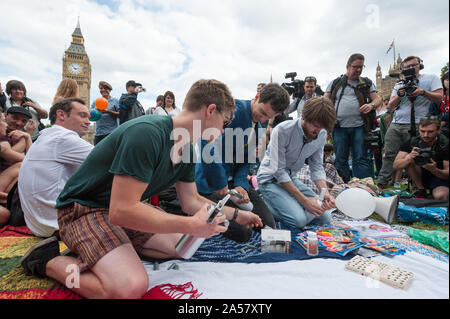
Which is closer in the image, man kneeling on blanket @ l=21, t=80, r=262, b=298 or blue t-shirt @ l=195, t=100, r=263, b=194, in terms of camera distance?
man kneeling on blanket @ l=21, t=80, r=262, b=298

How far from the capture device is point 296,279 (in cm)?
148

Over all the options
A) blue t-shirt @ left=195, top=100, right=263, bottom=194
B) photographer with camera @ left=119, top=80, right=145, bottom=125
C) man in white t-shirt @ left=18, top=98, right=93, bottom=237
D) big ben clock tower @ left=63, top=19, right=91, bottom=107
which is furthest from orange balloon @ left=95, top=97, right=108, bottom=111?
big ben clock tower @ left=63, top=19, right=91, bottom=107

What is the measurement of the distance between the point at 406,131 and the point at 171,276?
1.45 m

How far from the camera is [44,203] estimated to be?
76.8 inches

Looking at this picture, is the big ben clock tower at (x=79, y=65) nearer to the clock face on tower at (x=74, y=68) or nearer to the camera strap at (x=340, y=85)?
the clock face on tower at (x=74, y=68)

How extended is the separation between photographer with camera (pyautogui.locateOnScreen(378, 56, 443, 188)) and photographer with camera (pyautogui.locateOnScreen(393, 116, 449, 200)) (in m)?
0.11

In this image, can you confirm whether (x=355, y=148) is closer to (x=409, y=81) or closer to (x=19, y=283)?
(x=409, y=81)

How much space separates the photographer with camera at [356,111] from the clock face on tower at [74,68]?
233 ft

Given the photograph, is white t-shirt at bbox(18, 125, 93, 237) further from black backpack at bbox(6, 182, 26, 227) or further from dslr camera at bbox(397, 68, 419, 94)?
dslr camera at bbox(397, 68, 419, 94)

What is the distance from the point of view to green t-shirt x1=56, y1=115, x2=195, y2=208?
110cm

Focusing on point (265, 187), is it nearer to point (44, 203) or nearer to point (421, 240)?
point (421, 240)

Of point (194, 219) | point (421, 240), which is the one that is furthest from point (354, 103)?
point (194, 219)

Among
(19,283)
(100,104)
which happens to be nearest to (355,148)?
(19,283)

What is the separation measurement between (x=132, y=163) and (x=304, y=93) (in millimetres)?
3836
